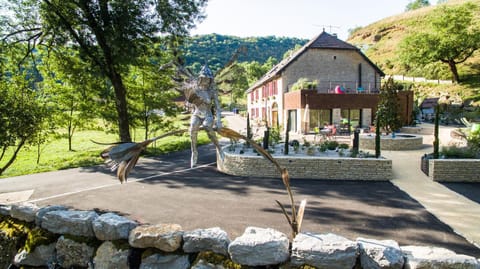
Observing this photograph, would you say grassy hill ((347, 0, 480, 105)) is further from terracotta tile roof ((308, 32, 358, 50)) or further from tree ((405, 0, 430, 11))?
tree ((405, 0, 430, 11))

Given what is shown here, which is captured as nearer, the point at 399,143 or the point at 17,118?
the point at 17,118

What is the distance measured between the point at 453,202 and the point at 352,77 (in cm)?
2158

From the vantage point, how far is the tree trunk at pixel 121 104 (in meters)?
16.8

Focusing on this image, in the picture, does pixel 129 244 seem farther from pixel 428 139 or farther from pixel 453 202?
pixel 428 139

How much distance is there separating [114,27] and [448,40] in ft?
146

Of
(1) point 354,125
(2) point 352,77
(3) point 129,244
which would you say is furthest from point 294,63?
(3) point 129,244

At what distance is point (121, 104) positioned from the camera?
16844 mm

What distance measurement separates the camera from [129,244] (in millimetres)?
4930

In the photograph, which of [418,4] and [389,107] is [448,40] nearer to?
[389,107]

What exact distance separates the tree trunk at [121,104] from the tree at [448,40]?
43.2 metres

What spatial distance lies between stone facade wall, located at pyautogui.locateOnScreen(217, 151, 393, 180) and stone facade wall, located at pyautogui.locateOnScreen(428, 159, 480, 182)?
5.79ft

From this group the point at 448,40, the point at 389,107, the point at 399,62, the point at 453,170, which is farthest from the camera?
the point at 399,62

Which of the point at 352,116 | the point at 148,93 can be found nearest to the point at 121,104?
the point at 148,93

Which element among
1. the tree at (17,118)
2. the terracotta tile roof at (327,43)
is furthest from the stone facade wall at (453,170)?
the terracotta tile roof at (327,43)
